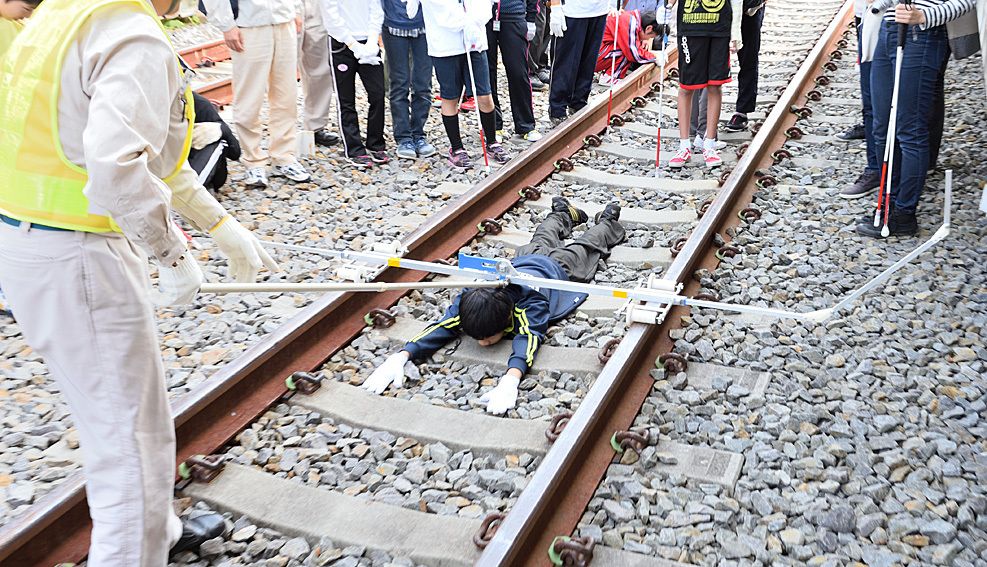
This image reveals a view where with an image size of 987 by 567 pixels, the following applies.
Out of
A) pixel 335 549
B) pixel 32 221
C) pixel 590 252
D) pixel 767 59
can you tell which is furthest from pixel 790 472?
pixel 767 59

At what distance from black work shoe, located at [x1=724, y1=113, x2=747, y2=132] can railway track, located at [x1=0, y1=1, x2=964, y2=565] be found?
6.15ft

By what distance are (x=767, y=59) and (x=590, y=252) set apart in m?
6.10

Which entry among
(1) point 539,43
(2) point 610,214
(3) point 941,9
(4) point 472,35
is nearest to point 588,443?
(2) point 610,214

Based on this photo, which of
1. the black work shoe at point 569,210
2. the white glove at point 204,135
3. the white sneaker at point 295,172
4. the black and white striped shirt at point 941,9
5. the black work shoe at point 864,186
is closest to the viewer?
Answer: the black and white striped shirt at point 941,9

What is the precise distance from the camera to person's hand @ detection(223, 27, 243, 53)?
6372mm

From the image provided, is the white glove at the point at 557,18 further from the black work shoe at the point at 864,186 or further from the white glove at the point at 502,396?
the white glove at the point at 502,396

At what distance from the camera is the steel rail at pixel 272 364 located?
283cm

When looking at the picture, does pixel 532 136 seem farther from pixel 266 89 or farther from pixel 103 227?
pixel 103 227

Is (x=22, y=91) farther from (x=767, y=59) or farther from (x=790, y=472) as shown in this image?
(x=767, y=59)

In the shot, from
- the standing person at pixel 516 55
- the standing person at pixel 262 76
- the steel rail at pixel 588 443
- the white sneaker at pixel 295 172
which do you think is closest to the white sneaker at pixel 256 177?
the standing person at pixel 262 76

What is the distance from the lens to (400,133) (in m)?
7.33

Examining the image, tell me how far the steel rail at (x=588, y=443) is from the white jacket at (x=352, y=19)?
3.31 metres

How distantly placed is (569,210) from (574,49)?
10.0 feet

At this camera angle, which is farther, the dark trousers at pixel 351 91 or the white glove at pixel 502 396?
the dark trousers at pixel 351 91
